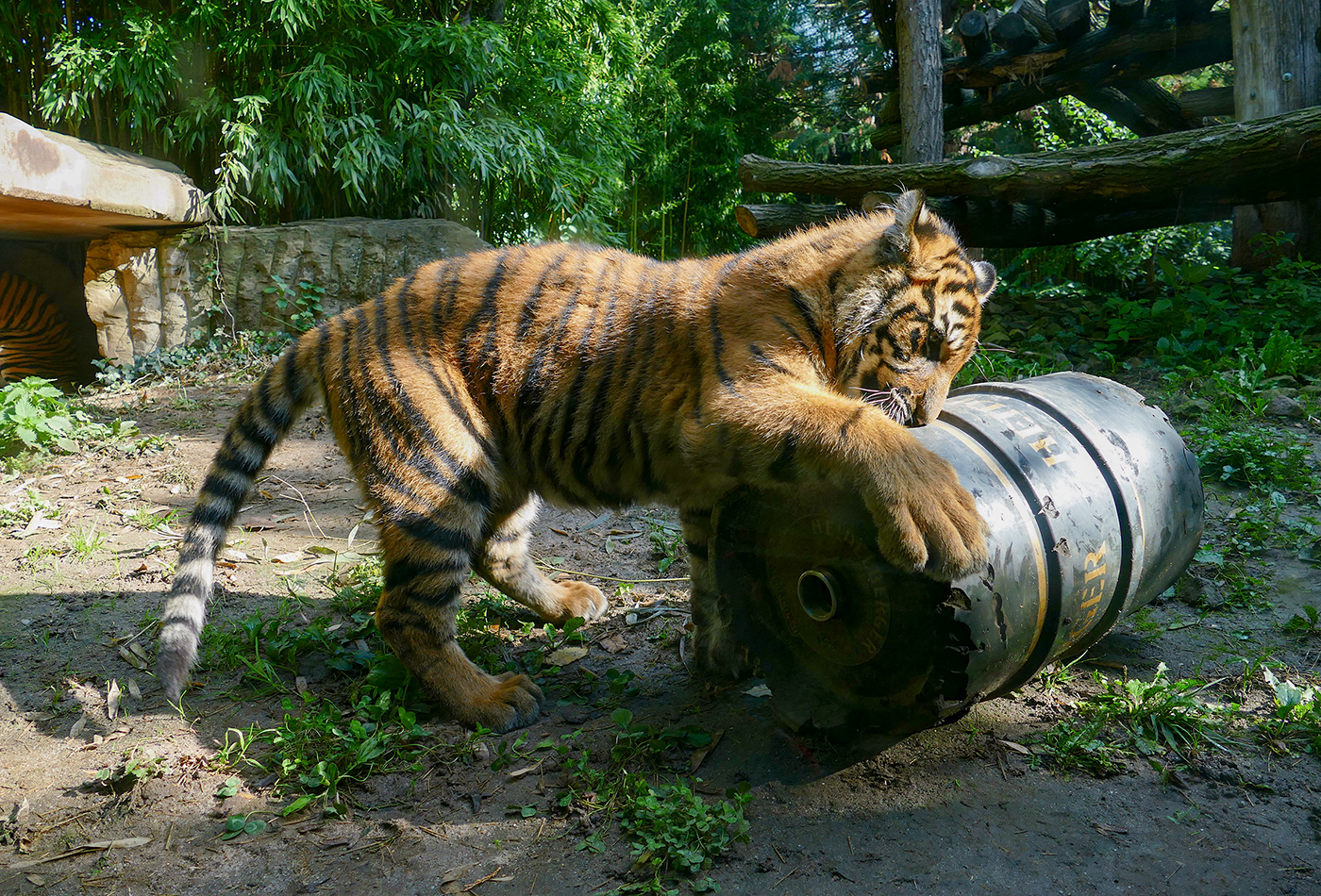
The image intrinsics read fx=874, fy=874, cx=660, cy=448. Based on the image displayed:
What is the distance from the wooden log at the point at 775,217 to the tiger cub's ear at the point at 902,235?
3995 millimetres

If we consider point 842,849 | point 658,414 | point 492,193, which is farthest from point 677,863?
point 492,193

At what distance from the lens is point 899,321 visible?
288 centimetres

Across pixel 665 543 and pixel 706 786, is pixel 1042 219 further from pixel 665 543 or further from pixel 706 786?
pixel 706 786

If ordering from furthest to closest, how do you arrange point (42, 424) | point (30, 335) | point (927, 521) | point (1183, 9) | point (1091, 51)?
1. point (30, 335)
2. point (1091, 51)
3. point (1183, 9)
4. point (42, 424)
5. point (927, 521)

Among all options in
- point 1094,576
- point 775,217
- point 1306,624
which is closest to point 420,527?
point 1094,576

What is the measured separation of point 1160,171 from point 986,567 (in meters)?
5.00

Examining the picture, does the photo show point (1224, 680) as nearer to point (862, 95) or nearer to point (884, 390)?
point (884, 390)

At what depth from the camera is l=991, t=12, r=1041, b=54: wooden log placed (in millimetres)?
A: 7863

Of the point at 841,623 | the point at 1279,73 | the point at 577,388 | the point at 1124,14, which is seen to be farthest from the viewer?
the point at 1124,14

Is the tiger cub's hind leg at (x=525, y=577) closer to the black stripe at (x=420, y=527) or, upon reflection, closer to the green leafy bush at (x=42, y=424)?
the black stripe at (x=420, y=527)

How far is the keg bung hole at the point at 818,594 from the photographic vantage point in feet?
8.30

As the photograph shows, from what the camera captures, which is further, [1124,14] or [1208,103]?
[1208,103]

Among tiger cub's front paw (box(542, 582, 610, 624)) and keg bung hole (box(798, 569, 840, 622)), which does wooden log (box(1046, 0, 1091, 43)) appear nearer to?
tiger cub's front paw (box(542, 582, 610, 624))

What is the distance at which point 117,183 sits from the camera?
263 inches
